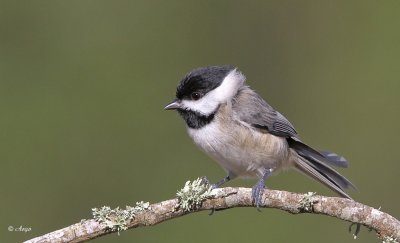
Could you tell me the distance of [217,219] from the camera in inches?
180

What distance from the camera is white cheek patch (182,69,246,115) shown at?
3.56 metres

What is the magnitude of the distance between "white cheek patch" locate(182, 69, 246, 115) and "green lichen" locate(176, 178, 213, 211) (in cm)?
65

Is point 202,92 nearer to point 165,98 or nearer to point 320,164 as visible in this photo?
point 320,164

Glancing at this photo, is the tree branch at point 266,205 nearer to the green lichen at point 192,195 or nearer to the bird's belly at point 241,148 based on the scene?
the green lichen at point 192,195

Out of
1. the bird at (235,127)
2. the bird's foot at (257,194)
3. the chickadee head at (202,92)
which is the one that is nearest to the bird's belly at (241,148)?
→ the bird at (235,127)

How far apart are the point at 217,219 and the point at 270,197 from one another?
1.69 m

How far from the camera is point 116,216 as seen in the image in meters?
2.78

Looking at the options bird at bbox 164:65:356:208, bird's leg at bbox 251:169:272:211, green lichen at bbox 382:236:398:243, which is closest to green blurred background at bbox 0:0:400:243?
bird at bbox 164:65:356:208

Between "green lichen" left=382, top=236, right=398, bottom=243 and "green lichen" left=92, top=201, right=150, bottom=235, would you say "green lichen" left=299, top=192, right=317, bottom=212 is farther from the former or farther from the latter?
"green lichen" left=92, top=201, right=150, bottom=235

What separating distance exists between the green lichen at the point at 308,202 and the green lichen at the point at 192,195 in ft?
1.23

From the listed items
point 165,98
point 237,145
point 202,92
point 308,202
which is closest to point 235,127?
point 237,145

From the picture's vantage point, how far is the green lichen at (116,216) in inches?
108

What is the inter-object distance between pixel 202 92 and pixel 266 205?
865 millimetres

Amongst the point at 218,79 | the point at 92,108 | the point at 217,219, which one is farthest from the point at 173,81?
the point at 218,79
